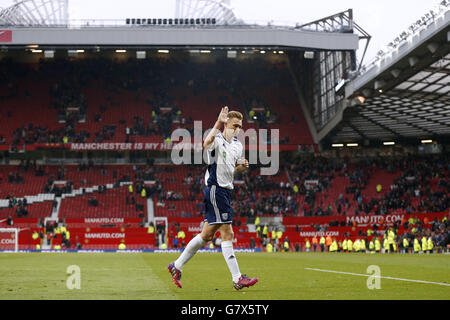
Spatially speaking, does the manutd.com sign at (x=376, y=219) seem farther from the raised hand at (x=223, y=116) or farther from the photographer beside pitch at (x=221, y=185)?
the raised hand at (x=223, y=116)

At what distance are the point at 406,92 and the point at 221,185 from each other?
3894 centimetres

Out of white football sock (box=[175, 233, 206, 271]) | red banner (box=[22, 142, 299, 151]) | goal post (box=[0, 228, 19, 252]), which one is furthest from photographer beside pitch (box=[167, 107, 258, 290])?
red banner (box=[22, 142, 299, 151])

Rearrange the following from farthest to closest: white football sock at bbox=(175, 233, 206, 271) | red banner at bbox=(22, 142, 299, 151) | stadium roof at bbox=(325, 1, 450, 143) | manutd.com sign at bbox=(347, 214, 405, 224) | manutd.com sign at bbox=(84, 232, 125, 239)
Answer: red banner at bbox=(22, 142, 299, 151) < manutd.com sign at bbox=(347, 214, 405, 224) < manutd.com sign at bbox=(84, 232, 125, 239) < stadium roof at bbox=(325, 1, 450, 143) < white football sock at bbox=(175, 233, 206, 271)

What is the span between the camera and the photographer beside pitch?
364 inches

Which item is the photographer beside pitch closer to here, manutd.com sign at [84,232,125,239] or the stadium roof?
the stadium roof

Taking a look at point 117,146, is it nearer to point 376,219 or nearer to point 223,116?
point 376,219

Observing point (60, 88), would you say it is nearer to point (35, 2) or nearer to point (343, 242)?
point (35, 2)

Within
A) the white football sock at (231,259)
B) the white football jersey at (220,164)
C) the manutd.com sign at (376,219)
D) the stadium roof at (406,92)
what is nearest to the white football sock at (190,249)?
the white football sock at (231,259)

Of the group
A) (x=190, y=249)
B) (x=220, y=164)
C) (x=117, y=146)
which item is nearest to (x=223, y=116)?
(x=220, y=164)

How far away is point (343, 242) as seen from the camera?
141 ft

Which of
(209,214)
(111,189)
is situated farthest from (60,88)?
(209,214)

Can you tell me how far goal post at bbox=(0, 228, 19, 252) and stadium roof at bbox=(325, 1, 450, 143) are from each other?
86.9ft

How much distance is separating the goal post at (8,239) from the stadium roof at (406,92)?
86.9ft

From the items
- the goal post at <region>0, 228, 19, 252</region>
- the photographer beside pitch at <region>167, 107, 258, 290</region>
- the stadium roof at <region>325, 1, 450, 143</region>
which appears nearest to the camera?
the photographer beside pitch at <region>167, 107, 258, 290</region>
